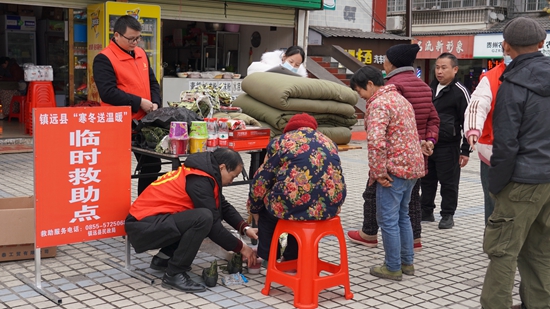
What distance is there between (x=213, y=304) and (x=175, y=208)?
0.70m

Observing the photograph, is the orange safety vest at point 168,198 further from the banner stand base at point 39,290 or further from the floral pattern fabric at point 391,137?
the floral pattern fabric at point 391,137

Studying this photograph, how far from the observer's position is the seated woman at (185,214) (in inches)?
169

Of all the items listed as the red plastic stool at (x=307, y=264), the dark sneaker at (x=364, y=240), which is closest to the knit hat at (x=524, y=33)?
the red plastic stool at (x=307, y=264)

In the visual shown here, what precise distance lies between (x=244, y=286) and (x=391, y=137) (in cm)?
148

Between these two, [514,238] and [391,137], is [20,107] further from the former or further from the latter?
[514,238]

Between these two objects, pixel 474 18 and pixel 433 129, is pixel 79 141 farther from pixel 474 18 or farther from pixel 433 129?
pixel 474 18

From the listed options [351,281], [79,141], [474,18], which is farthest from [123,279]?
[474,18]

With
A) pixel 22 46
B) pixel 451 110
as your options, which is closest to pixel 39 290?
pixel 451 110

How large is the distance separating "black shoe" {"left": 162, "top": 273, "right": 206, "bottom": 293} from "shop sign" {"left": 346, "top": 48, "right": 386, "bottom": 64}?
1232cm

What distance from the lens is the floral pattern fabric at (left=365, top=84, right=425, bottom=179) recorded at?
4.53 metres

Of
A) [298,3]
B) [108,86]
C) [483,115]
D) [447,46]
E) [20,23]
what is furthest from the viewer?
[447,46]

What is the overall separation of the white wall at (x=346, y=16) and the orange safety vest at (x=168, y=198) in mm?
11749

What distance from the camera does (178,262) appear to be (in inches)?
171

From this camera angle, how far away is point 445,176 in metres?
6.48
